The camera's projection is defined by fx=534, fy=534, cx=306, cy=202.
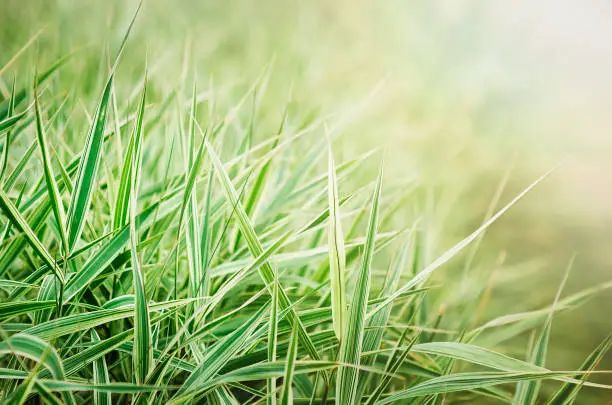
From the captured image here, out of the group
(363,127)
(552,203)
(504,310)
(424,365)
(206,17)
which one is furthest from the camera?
(206,17)

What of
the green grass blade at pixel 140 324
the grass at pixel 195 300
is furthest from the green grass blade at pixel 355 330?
the green grass blade at pixel 140 324

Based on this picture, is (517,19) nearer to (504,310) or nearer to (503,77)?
(503,77)

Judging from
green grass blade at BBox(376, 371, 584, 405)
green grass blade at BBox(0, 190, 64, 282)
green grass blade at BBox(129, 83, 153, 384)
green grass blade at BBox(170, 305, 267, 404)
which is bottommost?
green grass blade at BBox(376, 371, 584, 405)

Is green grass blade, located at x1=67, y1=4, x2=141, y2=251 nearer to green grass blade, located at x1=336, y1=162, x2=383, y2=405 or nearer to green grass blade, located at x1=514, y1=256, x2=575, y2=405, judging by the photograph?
green grass blade, located at x1=336, y1=162, x2=383, y2=405

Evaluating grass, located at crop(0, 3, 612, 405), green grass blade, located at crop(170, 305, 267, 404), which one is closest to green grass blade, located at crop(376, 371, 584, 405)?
grass, located at crop(0, 3, 612, 405)

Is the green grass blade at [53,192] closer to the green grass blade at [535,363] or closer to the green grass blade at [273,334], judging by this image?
the green grass blade at [273,334]

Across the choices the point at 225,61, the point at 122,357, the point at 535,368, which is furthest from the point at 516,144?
the point at 122,357

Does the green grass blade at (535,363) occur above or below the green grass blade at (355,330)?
below

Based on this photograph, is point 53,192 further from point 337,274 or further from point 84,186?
point 337,274

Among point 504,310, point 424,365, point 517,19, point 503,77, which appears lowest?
point 504,310
